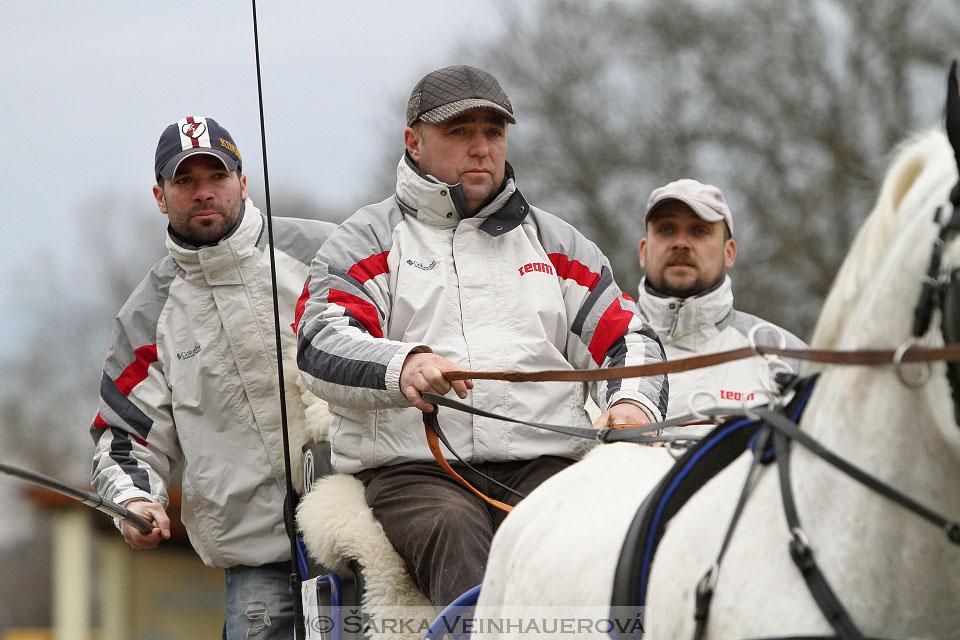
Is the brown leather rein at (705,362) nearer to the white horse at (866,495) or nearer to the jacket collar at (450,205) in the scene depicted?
the white horse at (866,495)

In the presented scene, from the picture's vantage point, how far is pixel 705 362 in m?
2.32

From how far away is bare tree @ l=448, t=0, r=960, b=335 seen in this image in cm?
1398

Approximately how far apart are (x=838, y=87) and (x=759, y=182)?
155 cm

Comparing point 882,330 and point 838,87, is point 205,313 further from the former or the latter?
point 838,87

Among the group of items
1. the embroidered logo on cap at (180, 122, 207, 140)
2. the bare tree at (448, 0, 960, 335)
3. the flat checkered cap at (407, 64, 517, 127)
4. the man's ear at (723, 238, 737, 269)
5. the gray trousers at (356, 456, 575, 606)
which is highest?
the bare tree at (448, 0, 960, 335)

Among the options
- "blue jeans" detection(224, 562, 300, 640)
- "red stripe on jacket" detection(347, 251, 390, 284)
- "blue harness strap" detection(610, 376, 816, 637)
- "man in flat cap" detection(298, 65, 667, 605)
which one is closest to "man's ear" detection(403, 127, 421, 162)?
"man in flat cap" detection(298, 65, 667, 605)

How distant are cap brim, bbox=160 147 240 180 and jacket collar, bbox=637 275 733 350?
1.84 metres

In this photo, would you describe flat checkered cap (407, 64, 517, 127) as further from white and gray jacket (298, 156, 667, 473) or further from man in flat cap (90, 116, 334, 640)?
man in flat cap (90, 116, 334, 640)

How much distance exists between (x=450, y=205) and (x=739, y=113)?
11.9 metres

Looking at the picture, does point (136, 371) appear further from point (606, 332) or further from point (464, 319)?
point (606, 332)

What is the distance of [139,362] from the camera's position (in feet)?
14.6

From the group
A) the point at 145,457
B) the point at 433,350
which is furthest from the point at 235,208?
the point at 433,350

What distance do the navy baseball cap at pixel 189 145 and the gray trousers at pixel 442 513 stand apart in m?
1.50

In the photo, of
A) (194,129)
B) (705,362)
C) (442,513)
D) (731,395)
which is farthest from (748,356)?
(194,129)
